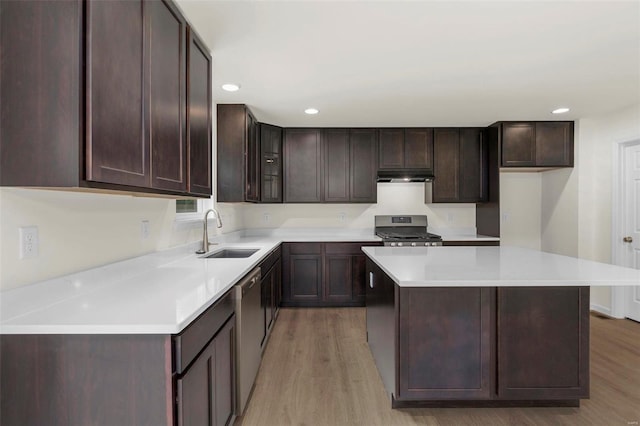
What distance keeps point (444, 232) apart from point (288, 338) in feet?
8.96

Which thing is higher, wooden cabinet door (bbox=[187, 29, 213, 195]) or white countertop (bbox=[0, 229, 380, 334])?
wooden cabinet door (bbox=[187, 29, 213, 195])

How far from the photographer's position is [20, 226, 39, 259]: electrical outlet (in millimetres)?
1201

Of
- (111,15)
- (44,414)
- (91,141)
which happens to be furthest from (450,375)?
(111,15)

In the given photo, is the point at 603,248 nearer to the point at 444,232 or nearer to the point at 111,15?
the point at 444,232

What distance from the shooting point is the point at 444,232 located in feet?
14.8

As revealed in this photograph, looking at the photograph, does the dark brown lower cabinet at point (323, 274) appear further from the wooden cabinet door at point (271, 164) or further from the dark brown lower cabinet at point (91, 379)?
the dark brown lower cabinet at point (91, 379)

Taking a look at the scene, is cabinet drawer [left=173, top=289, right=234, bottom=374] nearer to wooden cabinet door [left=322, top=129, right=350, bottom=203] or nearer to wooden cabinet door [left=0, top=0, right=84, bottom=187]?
wooden cabinet door [left=0, top=0, right=84, bottom=187]

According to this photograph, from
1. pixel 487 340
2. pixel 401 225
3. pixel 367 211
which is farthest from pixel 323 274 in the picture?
pixel 487 340

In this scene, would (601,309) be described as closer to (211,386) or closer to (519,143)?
(519,143)

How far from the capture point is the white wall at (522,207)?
4.42 meters

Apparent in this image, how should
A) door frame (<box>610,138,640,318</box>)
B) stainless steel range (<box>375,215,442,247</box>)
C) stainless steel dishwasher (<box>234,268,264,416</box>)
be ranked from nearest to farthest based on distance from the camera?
1. stainless steel dishwasher (<box>234,268,264,416</box>)
2. door frame (<box>610,138,640,318</box>)
3. stainless steel range (<box>375,215,442,247</box>)

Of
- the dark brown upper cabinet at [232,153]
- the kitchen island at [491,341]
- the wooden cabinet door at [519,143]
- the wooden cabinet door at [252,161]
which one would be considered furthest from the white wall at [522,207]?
the dark brown upper cabinet at [232,153]

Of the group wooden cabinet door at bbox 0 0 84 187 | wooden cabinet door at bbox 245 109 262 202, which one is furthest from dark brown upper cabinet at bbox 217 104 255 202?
wooden cabinet door at bbox 0 0 84 187

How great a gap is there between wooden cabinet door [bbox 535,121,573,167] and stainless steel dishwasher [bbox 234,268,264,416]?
3.77m
